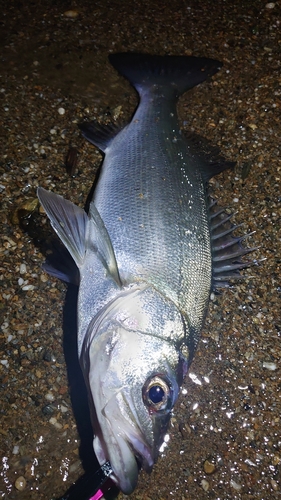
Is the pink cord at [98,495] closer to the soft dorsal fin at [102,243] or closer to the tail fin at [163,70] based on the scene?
the soft dorsal fin at [102,243]

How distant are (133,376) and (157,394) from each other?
15cm

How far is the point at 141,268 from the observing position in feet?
8.09

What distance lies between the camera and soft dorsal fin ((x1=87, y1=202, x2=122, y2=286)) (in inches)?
95.6

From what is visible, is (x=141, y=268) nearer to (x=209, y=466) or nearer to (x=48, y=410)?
(x=48, y=410)

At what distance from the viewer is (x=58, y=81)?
139 inches

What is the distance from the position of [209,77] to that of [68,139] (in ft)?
4.59

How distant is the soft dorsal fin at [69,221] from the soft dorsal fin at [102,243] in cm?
6

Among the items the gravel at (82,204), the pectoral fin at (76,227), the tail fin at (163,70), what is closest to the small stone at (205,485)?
the gravel at (82,204)

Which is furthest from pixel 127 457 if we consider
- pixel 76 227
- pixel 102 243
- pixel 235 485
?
pixel 76 227

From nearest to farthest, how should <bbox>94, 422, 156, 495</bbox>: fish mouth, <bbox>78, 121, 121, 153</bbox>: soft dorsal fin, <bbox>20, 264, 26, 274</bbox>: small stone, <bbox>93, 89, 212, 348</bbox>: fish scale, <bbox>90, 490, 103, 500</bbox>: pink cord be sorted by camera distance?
<bbox>94, 422, 156, 495</bbox>: fish mouth
<bbox>90, 490, 103, 500</bbox>: pink cord
<bbox>93, 89, 212, 348</bbox>: fish scale
<bbox>20, 264, 26, 274</bbox>: small stone
<bbox>78, 121, 121, 153</bbox>: soft dorsal fin

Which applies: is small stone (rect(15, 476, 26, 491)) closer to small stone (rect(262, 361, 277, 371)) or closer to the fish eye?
the fish eye

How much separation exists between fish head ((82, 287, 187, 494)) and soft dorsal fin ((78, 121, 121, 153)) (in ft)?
4.37

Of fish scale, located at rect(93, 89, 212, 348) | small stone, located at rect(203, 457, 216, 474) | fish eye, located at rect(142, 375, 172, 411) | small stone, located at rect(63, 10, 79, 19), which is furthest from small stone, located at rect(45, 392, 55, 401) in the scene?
small stone, located at rect(63, 10, 79, 19)

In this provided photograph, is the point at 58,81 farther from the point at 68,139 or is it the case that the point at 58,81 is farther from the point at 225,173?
the point at 225,173
